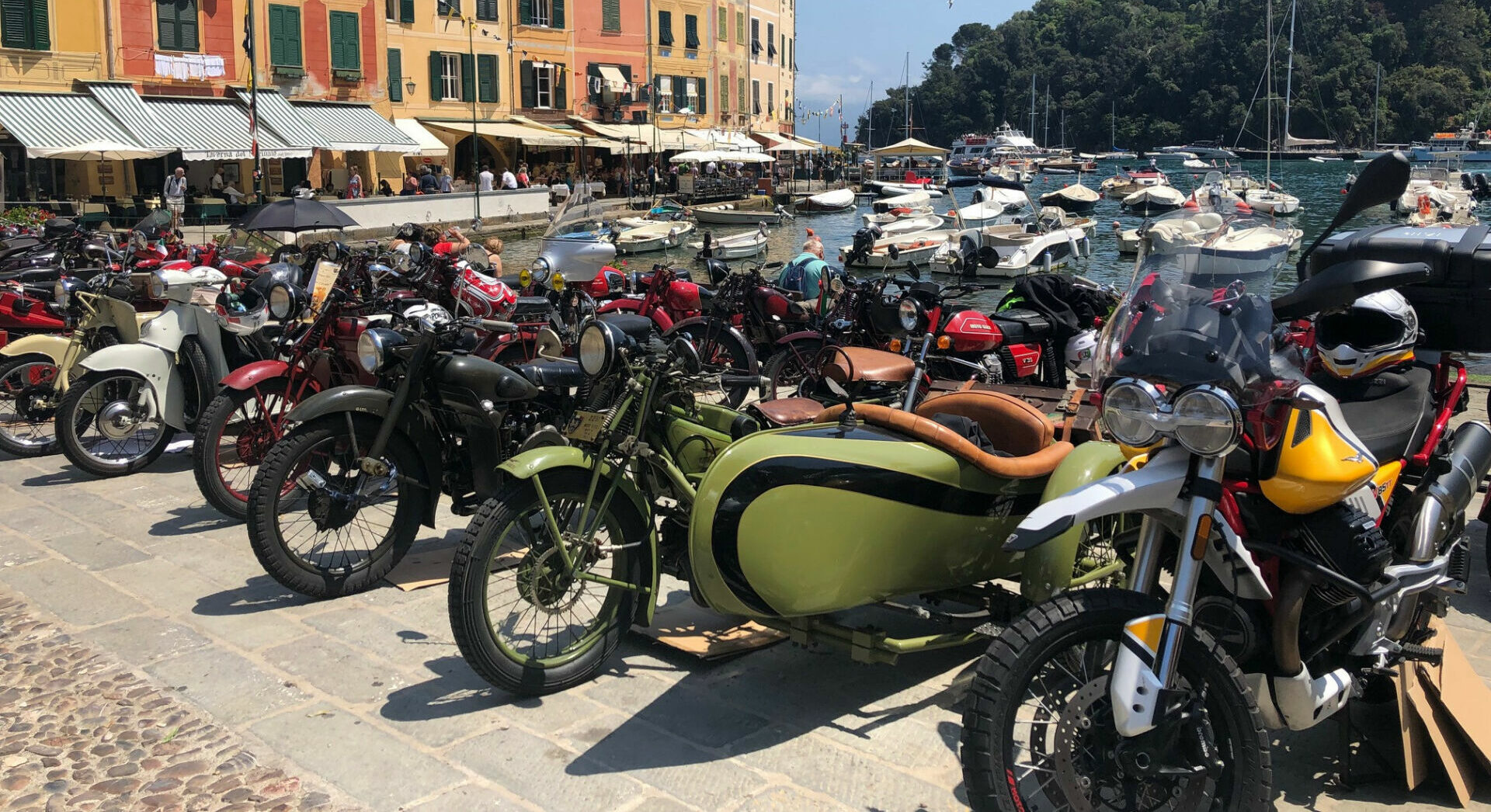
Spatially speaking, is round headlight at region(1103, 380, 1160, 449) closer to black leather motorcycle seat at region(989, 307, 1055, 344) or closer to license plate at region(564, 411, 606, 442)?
license plate at region(564, 411, 606, 442)

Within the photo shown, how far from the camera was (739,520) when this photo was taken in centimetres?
366

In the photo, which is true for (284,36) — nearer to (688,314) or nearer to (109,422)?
(688,314)

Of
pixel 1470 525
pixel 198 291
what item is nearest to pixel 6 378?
pixel 198 291

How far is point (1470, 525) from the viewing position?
583 centimetres

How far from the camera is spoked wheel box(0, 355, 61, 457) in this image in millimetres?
7633

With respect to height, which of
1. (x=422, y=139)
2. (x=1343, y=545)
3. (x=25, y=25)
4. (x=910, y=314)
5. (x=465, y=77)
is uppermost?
(x=465, y=77)

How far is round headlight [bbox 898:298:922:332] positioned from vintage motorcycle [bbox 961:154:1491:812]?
3.85 meters

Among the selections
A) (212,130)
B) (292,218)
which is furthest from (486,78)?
(292,218)

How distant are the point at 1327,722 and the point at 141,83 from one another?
1262 inches

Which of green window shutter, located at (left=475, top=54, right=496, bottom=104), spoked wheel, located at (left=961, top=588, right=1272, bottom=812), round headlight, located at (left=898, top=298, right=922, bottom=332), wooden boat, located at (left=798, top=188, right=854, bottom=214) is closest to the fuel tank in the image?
spoked wheel, located at (left=961, top=588, right=1272, bottom=812)

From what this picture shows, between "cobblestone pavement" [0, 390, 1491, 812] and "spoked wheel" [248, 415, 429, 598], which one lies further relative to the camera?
"spoked wheel" [248, 415, 429, 598]

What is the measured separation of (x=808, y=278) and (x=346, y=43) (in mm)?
29172

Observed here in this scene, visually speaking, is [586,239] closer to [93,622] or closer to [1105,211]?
[93,622]

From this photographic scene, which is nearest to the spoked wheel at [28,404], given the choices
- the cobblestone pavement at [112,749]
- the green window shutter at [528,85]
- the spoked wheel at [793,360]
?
the cobblestone pavement at [112,749]
